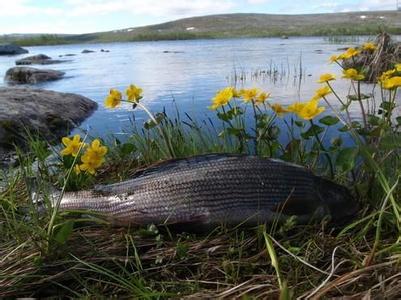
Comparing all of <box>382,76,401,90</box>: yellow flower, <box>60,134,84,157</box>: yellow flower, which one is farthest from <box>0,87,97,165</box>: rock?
<box>382,76,401,90</box>: yellow flower

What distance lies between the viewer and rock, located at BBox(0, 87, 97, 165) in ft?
22.0

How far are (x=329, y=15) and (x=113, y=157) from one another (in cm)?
12775

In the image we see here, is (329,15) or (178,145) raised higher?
(178,145)

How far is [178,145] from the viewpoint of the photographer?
13.1ft

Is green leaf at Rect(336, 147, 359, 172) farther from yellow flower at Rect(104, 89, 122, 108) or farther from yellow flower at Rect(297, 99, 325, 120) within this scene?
yellow flower at Rect(104, 89, 122, 108)

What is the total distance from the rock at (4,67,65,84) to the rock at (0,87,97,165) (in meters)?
7.13

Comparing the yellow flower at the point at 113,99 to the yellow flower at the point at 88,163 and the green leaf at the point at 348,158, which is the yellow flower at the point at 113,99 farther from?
the green leaf at the point at 348,158

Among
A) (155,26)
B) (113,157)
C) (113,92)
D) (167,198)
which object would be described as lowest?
(155,26)

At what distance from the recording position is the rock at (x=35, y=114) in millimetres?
6706

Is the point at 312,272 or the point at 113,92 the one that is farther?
the point at 113,92

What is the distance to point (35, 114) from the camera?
765cm

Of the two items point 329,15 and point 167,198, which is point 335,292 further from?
point 329,15

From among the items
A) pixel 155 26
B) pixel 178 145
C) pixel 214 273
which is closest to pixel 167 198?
pixel 214 273

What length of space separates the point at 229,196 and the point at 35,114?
571 centimetres
